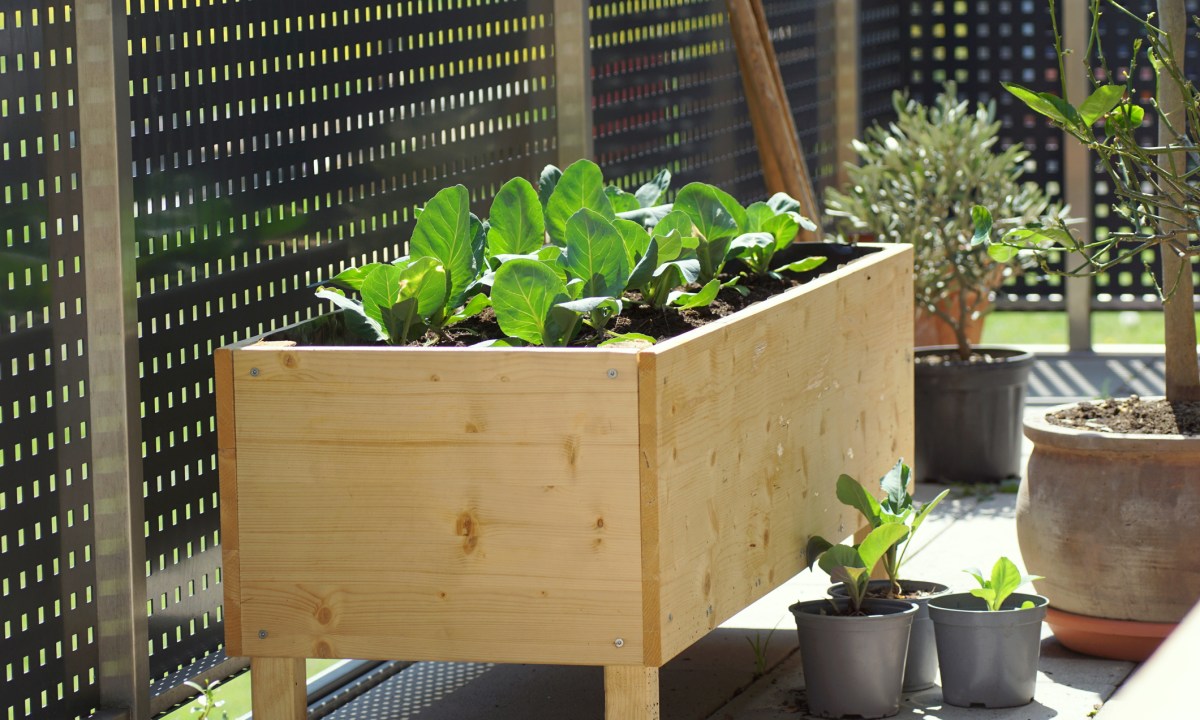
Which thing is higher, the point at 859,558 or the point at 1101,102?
the point at 1101,102

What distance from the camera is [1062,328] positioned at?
309 inches

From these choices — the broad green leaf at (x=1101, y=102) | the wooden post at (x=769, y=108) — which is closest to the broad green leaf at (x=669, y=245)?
the broad green leaf at (x=1101, y=102)

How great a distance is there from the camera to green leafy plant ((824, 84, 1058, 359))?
5.11 m

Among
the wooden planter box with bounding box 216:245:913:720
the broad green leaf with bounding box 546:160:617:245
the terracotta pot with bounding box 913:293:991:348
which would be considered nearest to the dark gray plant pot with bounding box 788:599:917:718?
the wooden planter box with bounding box 216:245:913:720

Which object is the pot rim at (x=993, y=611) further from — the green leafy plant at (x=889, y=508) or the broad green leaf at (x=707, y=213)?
the broad green leaf at (x=707, y=213)

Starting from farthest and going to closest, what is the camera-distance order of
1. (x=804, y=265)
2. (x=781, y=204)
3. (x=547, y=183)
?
(x=781, y=204)
(x=804, y=265)
(x=547, y=183)

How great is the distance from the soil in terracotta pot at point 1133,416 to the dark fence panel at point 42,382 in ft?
6.41

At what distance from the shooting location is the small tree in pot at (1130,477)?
314 cm

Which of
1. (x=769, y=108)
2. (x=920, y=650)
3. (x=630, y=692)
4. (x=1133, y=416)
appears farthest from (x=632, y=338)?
(x=769, y=108)

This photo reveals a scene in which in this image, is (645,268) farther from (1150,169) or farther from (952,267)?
(952,267)

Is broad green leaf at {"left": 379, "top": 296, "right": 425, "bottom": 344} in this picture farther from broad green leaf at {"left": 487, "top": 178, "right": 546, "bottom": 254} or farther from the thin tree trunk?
the thin tree trunk

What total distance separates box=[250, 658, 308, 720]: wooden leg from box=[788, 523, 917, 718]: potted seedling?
916 millimetres

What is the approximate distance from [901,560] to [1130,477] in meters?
0.47

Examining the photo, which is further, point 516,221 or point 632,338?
point 516,221
